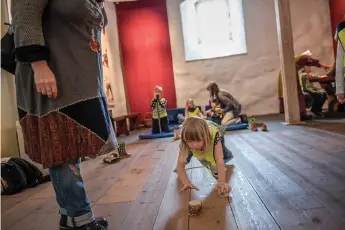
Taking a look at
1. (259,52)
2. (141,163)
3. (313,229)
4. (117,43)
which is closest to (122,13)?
(117,43)

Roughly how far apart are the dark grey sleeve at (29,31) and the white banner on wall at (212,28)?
19.1 ft

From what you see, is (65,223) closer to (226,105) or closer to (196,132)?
(196,132)

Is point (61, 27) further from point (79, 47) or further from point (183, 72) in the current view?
point (183, 72)

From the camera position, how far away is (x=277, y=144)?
3084 mm

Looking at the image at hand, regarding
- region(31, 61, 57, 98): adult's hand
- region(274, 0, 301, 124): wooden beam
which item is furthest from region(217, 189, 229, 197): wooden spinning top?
region(274, 0, 301, 124): wooden beam

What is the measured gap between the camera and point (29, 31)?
103cm

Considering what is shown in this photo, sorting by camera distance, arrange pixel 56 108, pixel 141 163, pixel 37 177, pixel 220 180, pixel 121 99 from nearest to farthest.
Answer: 1. pixel 56 108
2. pixel 220 180
3. pixel 37 177
4. pixel 141 163
5. pixel 121 99

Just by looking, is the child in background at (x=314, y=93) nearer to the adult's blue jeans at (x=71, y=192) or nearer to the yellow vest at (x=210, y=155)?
the yellow vest at (x=210, y=155)

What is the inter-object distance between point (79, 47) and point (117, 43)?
5.74 meters

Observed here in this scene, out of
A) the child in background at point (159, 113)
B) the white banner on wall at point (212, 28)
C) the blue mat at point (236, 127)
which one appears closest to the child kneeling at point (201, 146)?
the blue mat at point (236, 127)

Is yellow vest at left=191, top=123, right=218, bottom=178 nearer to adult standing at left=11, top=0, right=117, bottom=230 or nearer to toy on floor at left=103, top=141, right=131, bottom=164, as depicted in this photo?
adult standing at left=11, top=0, right=117, bottom=230

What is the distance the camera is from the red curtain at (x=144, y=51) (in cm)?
666

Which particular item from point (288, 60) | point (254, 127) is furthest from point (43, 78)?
point (288, 60)

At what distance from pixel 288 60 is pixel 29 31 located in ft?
13.4
